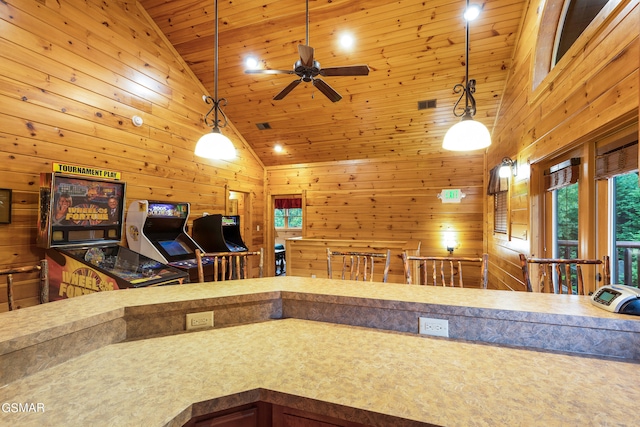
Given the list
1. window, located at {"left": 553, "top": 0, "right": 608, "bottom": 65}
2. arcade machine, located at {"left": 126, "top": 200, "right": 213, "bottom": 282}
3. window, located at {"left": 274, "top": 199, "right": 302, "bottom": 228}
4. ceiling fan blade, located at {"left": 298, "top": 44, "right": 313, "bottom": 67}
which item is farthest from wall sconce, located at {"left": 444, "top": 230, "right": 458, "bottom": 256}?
window, located at {"left": 274, "top": 199, "right": 302, "bottom": 228}

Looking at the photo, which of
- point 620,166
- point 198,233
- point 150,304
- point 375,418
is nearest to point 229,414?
point 375,418

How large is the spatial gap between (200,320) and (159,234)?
2.85 meters

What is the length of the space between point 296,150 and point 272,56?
6.93ft

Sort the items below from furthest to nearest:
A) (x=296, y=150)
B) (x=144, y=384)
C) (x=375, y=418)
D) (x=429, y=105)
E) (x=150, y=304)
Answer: (x=296, y=150) → (x=429, y=105) → (x=150, y=304) → (x=144, y=384) → (x=375, y=418)

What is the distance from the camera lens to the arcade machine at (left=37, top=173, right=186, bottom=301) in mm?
2412

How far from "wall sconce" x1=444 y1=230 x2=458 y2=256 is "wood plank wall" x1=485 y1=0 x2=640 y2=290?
3.26 feet

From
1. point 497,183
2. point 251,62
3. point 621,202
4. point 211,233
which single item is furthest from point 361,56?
point 211,233

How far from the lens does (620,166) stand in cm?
179

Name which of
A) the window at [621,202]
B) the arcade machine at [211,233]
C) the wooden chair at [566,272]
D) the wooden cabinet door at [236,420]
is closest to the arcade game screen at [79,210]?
the arcade machine at [211,233]

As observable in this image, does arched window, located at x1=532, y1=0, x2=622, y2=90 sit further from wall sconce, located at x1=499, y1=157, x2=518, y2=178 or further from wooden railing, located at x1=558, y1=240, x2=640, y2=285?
wooden railing, located at x1=558, y1=240, x2=640, y2=285

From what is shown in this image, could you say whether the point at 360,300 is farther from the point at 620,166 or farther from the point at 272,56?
the point at 272,56

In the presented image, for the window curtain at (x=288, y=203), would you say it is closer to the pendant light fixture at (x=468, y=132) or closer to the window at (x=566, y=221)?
the window at (x=566, y=221)

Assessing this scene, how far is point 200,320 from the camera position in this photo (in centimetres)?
124

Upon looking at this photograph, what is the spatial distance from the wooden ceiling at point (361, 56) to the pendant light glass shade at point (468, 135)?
2242mm
